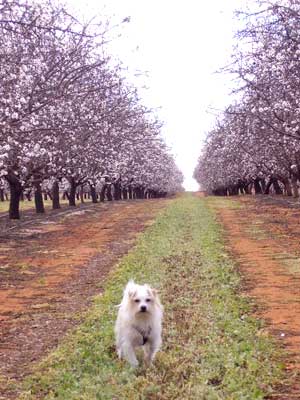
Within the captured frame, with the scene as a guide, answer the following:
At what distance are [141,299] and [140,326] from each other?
32 centimetres

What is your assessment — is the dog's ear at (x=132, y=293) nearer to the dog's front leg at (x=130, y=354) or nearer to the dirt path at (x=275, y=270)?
the dog's front leg at (x=130, y=354)

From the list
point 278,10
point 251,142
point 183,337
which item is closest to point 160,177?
point 251,142

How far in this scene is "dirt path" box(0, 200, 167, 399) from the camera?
8859 mm

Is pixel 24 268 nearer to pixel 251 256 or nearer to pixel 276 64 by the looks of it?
pixel 251 256

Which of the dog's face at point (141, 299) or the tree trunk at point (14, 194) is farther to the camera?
the tree trunk at point (14, 194)

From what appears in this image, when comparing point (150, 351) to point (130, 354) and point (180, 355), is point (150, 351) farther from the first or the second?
point (180, 355)

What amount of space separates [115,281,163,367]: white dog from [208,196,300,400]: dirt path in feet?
5.26

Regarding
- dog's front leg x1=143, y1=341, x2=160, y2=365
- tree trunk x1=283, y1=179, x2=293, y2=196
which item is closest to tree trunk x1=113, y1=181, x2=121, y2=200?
tree trunk x1=283, y1=179, x2=293, y2=196

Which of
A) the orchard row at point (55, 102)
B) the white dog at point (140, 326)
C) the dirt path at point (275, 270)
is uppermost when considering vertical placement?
the orchard row at point (55, 102)

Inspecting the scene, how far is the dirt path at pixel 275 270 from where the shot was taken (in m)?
8.54

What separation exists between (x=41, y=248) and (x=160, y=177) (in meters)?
52.2

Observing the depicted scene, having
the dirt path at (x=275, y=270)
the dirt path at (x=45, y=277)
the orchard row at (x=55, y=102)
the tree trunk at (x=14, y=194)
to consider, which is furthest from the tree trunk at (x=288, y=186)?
the tree trunk at (x=14, y=194)

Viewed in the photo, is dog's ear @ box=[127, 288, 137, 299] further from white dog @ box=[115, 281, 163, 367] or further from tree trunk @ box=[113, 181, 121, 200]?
tree trunk @ box=[113, 181, 121, 200]

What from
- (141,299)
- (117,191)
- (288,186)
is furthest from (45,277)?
(117,191)
